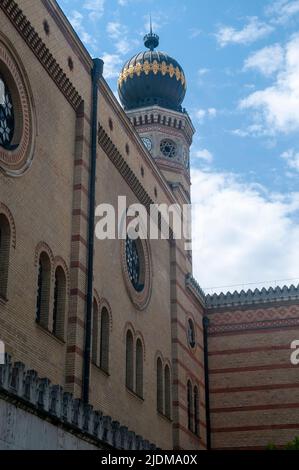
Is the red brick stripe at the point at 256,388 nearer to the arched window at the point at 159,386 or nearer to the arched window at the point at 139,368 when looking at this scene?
the arched window at the point at 159,386

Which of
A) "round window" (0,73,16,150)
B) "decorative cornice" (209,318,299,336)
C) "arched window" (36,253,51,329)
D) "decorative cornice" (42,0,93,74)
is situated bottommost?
"arched window" (36,253,51,329)

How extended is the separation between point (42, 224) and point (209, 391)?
36.5ft

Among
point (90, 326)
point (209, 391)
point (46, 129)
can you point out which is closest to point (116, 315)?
point (90, 326)

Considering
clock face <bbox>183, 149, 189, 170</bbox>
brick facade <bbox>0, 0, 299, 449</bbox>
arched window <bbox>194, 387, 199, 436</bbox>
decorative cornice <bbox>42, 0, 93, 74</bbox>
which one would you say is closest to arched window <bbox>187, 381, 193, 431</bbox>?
brick facade <bbox>0, 0, 299, 449</bbox>

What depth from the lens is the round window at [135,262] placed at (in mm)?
17984

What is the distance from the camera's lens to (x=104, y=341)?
15.6 m

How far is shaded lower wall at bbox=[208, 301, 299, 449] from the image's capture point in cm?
2189

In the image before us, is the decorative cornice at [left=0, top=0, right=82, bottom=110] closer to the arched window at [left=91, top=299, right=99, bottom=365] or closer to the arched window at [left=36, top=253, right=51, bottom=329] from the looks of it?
the arched window at [left=36, top=253, right=51, bottom=329]

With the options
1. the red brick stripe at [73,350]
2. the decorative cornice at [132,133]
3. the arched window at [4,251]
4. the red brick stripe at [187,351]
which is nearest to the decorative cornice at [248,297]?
the red brick stripe at [187,351]

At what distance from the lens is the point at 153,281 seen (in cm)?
1914

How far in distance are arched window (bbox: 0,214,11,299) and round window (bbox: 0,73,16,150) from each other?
1.36m

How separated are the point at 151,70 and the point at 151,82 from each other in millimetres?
415

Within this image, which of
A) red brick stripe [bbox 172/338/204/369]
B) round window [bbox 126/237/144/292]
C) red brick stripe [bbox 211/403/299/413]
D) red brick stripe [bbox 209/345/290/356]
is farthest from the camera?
red brick stripe [bbox 209/345/290/356]

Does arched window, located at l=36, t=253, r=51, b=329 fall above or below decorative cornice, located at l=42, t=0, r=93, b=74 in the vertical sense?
below
